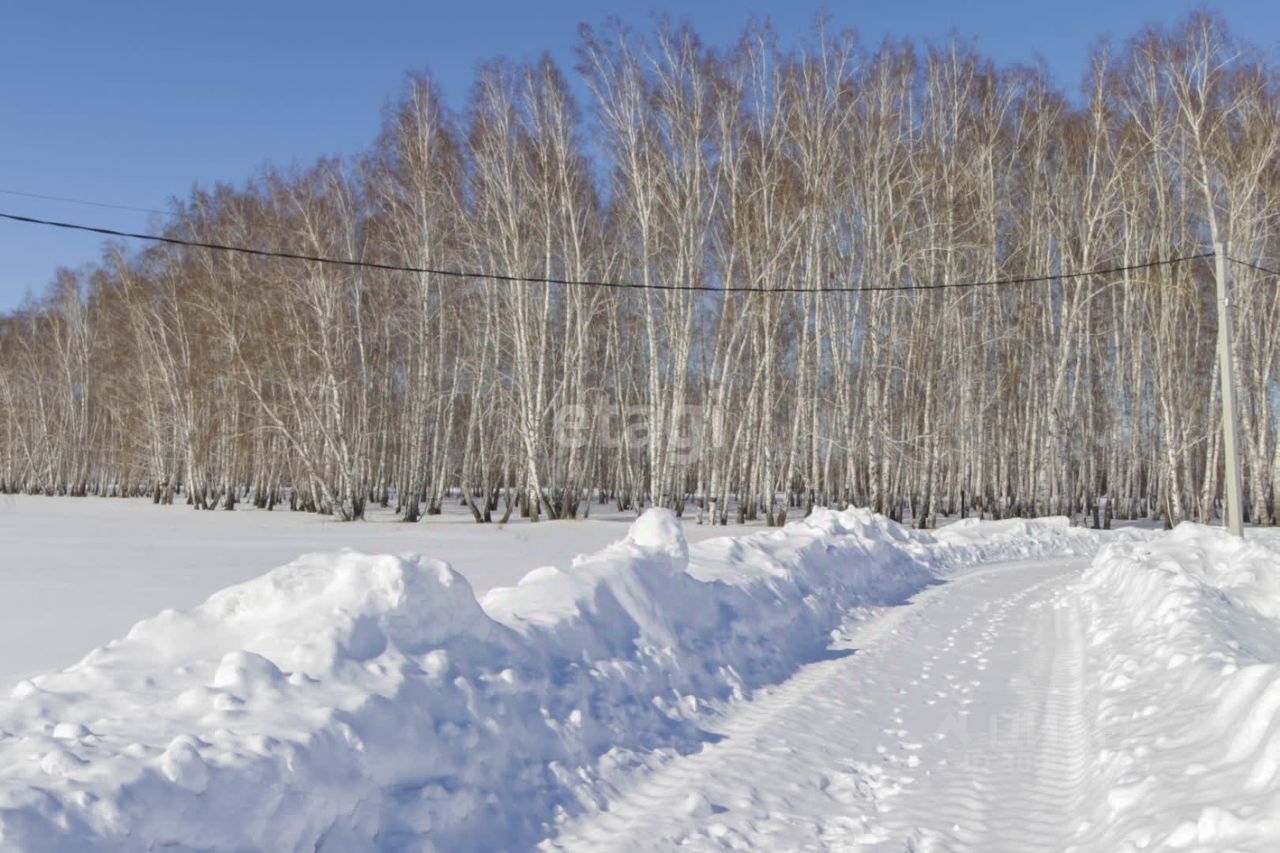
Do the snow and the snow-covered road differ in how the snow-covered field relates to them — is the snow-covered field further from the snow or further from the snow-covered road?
the snow

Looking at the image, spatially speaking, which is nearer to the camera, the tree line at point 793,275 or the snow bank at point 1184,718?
the snow bank at point 1184,718

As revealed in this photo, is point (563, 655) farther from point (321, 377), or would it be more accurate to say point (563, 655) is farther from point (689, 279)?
point (321, 377)

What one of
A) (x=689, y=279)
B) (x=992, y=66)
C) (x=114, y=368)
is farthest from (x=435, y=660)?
(x=114, y=368)

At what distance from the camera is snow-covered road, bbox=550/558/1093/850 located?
371 centimetres

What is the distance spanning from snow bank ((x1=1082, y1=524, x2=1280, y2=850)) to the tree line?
15.7 meters

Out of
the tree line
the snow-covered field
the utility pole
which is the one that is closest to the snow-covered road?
the snow-covered field

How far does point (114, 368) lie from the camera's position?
39.8 metres

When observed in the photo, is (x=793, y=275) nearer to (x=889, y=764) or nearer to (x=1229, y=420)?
(x=1229, y=420)

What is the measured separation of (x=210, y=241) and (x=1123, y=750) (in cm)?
3392

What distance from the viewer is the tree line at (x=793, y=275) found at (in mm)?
24188

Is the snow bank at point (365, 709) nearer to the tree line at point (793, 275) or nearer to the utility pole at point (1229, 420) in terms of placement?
the utility pole at point (1229, 420)

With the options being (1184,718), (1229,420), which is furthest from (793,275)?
(1184,718)

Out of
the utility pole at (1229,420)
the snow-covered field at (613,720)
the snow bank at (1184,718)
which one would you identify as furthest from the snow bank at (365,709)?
the utility pole at (1229,420)

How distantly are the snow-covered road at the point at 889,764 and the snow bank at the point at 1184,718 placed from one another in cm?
23
